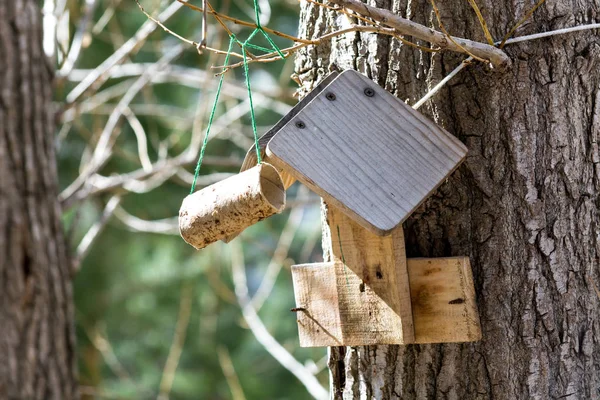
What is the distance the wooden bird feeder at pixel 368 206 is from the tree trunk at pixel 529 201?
68 mm

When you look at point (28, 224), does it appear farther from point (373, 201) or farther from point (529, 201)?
point (529, 201)

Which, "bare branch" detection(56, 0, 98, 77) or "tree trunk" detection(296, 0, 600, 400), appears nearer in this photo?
"tree trunk" detection(296, 0, 600, 400)

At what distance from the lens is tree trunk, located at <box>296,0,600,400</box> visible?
1194 millimetres

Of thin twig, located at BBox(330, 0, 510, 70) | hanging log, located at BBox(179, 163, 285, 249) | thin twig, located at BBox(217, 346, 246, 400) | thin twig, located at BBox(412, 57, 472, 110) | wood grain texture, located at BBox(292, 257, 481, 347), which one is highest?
thin twig, located at BBox(330, 0, 510, 70)

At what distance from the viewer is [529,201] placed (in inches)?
47.1

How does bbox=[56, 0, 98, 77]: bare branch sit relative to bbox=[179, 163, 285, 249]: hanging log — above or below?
above

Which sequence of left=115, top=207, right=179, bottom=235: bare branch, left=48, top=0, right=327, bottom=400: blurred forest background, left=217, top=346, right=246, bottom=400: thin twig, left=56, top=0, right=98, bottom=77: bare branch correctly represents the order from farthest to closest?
left=48, top=0, right=327, bottom=400: blurred forest background < left=217, top=346, right=246, bottom=400: thin twig < left=115, top=207, right=179, bottom=235: bare branch < left=56, top=0, right=98, bottom=77: bare branch

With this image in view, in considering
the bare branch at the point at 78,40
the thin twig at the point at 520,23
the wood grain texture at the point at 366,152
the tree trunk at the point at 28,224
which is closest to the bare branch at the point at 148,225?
the tree trunk at the point at 28,224

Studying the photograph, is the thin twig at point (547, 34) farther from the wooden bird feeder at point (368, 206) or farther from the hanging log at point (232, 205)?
the hanging log at point (232, 205)

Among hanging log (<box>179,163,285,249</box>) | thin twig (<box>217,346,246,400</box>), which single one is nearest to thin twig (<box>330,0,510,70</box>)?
hanging log (<box>179,163,285,249</box>)

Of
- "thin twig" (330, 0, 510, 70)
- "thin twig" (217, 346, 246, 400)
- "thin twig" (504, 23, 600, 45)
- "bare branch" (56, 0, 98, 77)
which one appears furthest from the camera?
"thin twig" (217, 346, 246, 400)

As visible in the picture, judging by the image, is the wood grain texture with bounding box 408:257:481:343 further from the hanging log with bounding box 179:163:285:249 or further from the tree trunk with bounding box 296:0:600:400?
the hanging log with bounding box 179:163:285:249

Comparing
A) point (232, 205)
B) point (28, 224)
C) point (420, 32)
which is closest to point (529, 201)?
point (420, 32)

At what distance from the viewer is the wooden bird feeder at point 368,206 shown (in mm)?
1133
